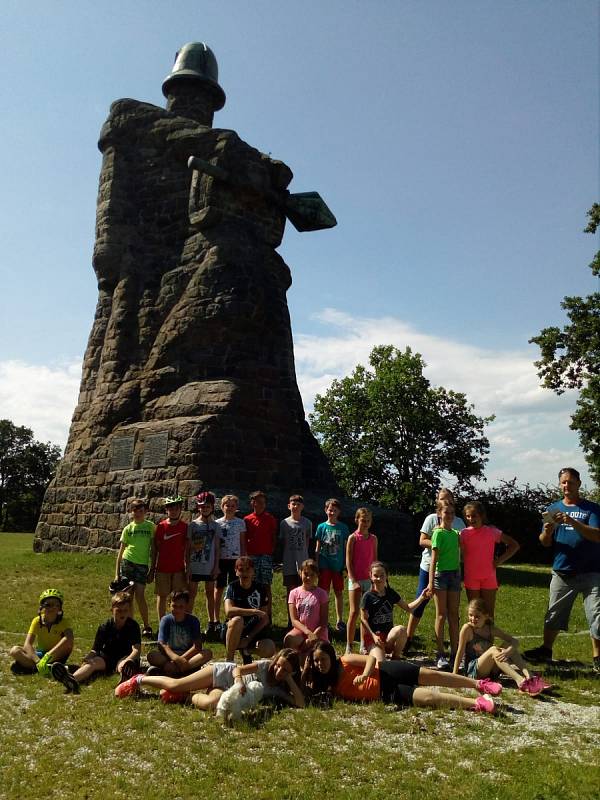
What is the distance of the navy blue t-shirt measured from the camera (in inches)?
270

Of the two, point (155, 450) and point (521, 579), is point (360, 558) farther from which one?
point (521, 579)

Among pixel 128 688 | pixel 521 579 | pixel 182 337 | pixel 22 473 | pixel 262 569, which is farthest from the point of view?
pixel 22 473

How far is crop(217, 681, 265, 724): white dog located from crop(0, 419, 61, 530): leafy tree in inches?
1634

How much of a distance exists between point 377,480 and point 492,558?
25042 millimetres

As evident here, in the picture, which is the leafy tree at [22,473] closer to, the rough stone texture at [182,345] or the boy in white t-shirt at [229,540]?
the rough stone texture at [182,345]

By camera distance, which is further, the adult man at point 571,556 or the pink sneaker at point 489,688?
the adult man at point 571,556

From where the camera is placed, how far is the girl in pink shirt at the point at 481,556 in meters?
6.96

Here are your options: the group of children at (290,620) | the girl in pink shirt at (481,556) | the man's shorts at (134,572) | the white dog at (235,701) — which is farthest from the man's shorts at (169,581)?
the girl in pink shirt at (481,556)

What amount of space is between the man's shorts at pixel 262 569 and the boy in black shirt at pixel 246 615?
98cm

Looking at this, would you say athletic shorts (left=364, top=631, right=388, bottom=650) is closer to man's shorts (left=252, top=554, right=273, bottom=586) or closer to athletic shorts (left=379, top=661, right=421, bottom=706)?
athletic shorts (left=379, top=661, right=421, bottom=706)

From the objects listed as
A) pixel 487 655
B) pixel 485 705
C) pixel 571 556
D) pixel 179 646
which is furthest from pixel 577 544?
pixel 179 646

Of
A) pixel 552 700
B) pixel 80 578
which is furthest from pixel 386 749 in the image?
pixel 80 578

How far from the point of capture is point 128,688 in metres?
5.48

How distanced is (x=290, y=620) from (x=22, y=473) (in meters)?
44.5
